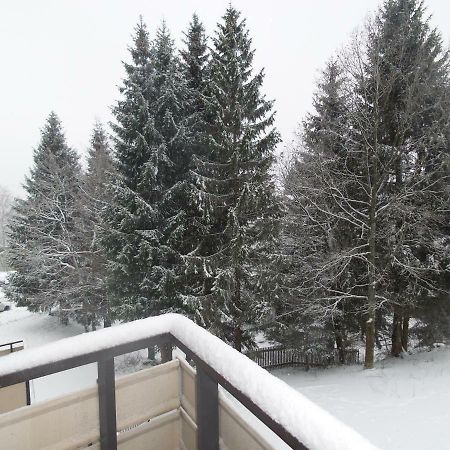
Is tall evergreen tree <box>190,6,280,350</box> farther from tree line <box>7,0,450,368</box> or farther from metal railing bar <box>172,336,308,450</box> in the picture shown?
metal railing bar <box>172,336,308,450</box>

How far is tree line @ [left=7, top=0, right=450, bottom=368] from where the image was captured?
870 cm

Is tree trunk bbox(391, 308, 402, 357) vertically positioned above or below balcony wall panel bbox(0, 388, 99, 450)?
below

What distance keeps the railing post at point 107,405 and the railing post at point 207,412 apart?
40 centimetres

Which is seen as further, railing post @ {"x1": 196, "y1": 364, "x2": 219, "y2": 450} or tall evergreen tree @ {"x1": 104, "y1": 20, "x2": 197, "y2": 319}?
tall evergreen tree @ {"x1": 104, "y1": 20, "x2": 197, "y2": 319}

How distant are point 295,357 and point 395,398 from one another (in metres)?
6.73

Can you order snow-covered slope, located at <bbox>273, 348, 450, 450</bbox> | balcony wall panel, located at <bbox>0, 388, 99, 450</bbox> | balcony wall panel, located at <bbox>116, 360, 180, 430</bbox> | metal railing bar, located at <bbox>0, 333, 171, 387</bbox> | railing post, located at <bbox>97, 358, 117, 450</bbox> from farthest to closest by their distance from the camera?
snow-covered slope, located at <bbox>273, 348, 450, 450</bbox>
balcony wall panel, located at <bbox>116, 360, 180, 430</bbox>
railing post, located at <bbox>97, 358, 117, 450</bbox>
balcony wall panel, located at <bbox>0, 388, 99, 450</bbox>
metal railing bar, located at <bbox>0, 333, 171, 387</bbox>

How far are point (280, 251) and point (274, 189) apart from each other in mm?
1852

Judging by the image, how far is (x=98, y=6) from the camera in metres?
179

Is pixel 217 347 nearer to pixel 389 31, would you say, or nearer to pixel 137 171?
pixel 137 171

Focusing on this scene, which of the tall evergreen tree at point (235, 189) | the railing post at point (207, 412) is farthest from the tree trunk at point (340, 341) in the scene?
the railing post at point (207, 412)

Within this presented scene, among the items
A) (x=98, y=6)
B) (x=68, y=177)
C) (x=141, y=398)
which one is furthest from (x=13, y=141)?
(x=141, y=398)

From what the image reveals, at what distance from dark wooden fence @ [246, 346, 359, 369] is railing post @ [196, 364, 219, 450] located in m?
9.63

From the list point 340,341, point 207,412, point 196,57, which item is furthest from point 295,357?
point 207,412

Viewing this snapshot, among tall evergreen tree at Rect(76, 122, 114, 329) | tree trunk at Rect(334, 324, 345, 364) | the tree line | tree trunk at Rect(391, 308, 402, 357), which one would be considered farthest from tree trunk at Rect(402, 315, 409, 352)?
tall evergreen tree at Rect(76, 122, 114, 329)
